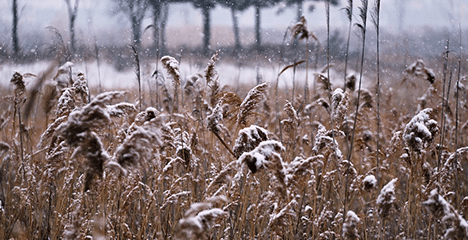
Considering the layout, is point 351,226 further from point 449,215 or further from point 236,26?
point 236,26

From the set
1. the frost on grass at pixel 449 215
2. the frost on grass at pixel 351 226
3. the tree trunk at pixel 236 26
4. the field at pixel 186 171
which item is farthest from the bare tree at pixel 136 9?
the frost on grass at pixel 449 215

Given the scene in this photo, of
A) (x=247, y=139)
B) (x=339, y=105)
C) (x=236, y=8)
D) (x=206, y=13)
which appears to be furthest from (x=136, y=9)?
(x=236, y=8)

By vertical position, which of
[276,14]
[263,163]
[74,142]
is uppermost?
[276,14]

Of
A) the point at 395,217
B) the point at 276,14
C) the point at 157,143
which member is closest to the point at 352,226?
the point at 157,143

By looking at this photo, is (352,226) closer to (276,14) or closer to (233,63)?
(233,63)

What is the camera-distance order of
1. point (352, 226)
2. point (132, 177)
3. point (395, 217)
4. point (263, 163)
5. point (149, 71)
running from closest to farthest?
point (263, 163) < point (352, 226) < point (132, 177) < point (395, 217) < point (149, 71)

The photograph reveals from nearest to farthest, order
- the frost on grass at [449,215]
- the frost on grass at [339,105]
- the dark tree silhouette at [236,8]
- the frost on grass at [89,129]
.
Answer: the frost on grass at [89,129] < the frost on grass at [449,215] < the frost on grass at [339,105] < the dark tree silhouette at [236,8]

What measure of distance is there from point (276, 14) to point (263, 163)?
7.65 meters

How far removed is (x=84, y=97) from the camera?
185cm

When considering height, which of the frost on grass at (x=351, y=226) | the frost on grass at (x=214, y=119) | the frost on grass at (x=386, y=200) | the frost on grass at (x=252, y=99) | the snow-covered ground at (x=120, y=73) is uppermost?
the snow-covered ground at (x=120, y=73)

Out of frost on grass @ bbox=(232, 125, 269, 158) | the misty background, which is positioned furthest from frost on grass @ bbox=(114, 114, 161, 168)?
the misty background

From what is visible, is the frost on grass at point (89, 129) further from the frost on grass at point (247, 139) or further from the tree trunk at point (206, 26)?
the tree trunk at point (206, 26)

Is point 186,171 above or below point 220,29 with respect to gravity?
below

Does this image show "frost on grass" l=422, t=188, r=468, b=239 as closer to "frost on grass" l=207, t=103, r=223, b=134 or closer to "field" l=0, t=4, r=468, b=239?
"field" l=0, t=4, r=468, b=239
